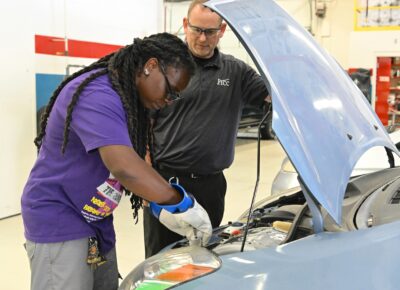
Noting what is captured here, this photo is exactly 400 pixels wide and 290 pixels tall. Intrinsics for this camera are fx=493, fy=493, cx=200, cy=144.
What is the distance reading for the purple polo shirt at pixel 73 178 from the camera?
149 cm

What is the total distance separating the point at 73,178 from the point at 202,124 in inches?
43.2

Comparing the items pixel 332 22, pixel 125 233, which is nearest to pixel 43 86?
pixel 125 233

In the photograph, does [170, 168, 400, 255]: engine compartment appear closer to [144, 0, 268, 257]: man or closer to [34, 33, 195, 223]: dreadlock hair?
[144, 0, 268, 257]: man

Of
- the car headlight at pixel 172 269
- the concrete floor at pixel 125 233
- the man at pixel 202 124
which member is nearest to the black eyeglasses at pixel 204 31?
the man at pixel 202 124

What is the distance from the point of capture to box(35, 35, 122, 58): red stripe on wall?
5078mm

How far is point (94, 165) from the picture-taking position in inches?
61.2

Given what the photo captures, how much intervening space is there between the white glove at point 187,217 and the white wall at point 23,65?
3506 millimetres

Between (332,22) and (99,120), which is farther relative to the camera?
(332,22)

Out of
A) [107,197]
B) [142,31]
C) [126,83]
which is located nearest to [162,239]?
[107,197]

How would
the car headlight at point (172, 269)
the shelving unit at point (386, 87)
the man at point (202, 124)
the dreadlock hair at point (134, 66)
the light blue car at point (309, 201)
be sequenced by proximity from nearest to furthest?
the light blue car at point (309, 201) < the car headlight at point (172, 269) < the dreadlock hair at point (134, 66) < the man at point (202, 124) < the shelving unit at point (386, 87)

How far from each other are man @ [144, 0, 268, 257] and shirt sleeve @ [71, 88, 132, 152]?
1039mm

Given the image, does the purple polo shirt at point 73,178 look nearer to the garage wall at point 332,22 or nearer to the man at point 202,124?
the man at point 202,124

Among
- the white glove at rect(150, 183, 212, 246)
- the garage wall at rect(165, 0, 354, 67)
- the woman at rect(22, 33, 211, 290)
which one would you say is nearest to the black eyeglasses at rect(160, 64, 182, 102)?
the woman at rect(22, 33, 211, 290)

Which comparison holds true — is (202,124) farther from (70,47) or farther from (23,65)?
(70,47)
